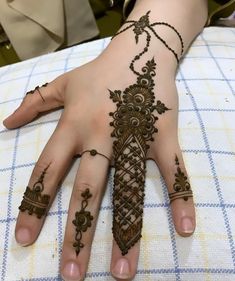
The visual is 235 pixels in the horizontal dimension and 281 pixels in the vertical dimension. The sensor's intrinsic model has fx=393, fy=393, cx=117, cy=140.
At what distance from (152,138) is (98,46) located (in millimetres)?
295

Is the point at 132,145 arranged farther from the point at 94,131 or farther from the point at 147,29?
the point at 147,29

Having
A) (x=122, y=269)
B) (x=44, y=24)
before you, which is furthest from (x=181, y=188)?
(x=44, y=24)

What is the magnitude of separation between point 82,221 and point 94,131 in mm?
141

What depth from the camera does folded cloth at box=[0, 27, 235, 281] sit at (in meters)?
0.48

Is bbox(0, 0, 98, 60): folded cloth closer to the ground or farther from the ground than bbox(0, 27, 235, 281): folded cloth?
farther from the ground

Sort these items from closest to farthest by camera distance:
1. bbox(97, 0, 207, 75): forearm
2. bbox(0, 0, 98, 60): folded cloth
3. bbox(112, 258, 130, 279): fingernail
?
bbox(112, 258, 130, 279): fingernail, bbox(97, 0, 207, 75): forearm, bbox(0, 0, 98, 60): folded cloth

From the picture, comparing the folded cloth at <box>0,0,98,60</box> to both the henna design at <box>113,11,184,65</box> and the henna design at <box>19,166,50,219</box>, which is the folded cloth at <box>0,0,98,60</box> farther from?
the henna design at <box>19,166,50,219</box>

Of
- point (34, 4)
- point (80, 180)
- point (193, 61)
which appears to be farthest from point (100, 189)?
point (34, 4)

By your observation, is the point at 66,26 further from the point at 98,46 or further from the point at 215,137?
the point at 215,137

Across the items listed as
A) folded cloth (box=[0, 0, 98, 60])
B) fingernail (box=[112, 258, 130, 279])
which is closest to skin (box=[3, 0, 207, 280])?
fingernail (box=[112, 258, 130, 279])

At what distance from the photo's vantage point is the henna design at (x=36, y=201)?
51cm

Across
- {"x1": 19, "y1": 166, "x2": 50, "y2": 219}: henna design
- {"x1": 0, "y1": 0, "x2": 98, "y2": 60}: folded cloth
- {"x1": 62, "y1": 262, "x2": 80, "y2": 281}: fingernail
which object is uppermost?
{"x1": 0, "y1": 0, "x2": 98, "y2": 60}: folded cloth

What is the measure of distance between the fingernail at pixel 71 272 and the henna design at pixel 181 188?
0.15m

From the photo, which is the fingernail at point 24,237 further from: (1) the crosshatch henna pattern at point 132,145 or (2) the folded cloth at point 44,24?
(2) the folded cloth at point 44,24
